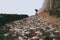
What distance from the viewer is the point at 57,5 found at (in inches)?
341

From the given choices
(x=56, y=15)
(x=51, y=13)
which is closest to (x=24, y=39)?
(x=56, y=15)

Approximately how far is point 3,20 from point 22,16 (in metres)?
2.83

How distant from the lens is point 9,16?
362 inches

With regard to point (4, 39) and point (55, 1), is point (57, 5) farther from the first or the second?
point (4, 39)

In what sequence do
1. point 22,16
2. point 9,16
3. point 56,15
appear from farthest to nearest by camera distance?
point 22,16 < point 9,16 < point 56,15

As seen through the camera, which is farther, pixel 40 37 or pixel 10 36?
pixel 10 36

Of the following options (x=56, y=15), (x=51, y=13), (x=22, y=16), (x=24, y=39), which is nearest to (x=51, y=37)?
(x=24, y=39)

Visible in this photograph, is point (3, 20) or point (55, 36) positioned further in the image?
point (3, 20)

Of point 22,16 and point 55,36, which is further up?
point 55,36

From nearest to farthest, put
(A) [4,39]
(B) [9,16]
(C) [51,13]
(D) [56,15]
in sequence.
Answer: (A) [4,39] < (D) [56,15] < (C) [51,13] < (B) [9,16]

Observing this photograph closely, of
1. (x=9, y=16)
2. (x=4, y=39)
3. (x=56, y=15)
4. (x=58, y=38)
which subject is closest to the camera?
(x=58, y=38)

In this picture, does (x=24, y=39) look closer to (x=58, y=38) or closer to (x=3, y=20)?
(x=58, y=38)

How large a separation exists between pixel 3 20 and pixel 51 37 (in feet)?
15.0

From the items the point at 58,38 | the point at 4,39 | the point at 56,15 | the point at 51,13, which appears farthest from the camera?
the point at 51,13
